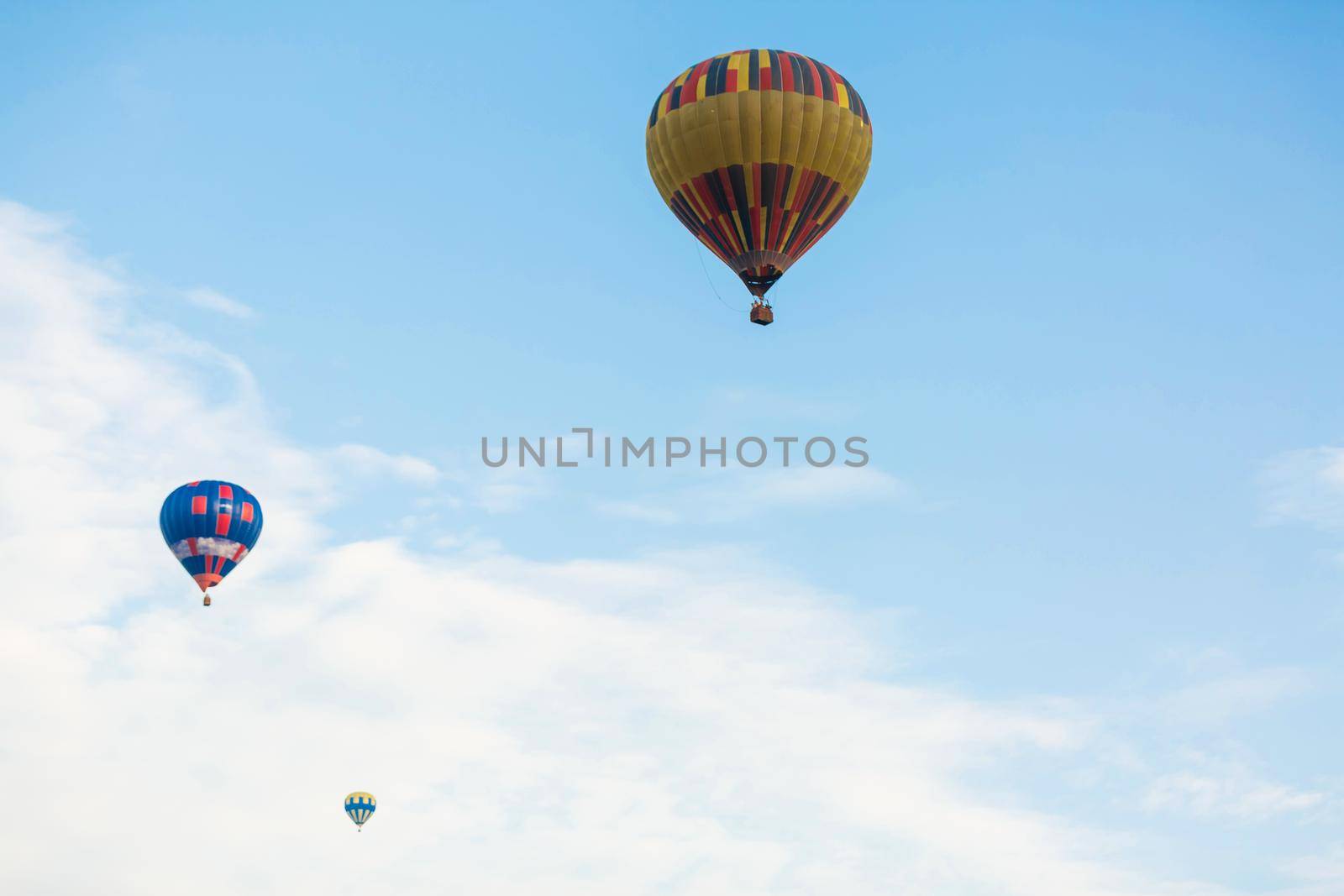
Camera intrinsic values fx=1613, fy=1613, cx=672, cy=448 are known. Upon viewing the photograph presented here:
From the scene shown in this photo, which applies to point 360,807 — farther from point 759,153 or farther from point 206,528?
point 759,153

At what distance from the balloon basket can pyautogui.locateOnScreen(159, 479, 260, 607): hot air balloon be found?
84.3 feet

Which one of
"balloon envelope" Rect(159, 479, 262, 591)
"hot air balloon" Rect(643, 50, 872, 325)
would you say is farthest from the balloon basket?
"balloon envelope" Rect(159, 479, 262, 591)

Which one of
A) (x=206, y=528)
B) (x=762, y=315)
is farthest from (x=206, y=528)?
(x=762, y=315)

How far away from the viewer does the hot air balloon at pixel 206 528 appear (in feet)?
210

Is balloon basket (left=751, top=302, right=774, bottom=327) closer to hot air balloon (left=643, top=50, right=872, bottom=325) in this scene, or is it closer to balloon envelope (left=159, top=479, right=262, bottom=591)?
hot air balloon (left=643, top=50, right=872, bottom=325)

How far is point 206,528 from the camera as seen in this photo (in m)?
64.1

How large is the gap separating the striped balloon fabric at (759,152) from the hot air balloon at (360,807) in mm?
46412

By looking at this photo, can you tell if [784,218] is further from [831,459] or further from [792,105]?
[831,459]

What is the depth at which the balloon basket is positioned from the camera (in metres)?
50.3

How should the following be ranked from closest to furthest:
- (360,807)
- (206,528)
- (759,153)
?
(759,153), (206,528), (360,807)

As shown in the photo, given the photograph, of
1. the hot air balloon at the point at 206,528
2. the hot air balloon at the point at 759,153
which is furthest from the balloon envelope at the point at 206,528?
the hot air balloon at the point at 759,153

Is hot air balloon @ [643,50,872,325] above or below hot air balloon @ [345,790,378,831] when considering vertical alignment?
above

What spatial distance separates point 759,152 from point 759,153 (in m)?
0.03

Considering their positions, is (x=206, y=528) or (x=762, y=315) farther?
(x=206, y=528)
